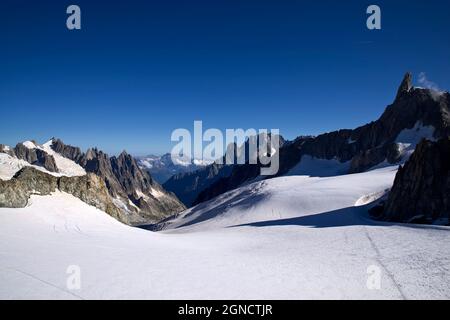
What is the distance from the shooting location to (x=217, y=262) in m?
15.2

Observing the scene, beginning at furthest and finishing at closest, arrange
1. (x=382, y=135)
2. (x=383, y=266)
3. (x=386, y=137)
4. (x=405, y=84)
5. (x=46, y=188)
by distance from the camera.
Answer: (x=405, y=84)
(x=382, y=135)
(x=386, y=137)
(x=46, y=188)
(x=383, y=266)

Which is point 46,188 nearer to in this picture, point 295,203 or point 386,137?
point 295,203

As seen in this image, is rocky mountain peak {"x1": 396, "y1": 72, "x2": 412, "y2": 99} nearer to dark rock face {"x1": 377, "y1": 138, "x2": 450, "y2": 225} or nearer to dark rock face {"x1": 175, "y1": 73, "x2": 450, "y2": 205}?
dark rock face {"x1": 175, "y1": 73, "x2": 450, "y2": 205}

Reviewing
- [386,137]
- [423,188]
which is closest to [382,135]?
[386,137]

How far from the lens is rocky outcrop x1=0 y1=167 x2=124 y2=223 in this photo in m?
23.7

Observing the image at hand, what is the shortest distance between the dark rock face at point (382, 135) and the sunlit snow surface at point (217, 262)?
76.9 meters

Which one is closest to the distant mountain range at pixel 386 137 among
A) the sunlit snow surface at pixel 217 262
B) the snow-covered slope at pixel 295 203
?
the snow-covered slope at pixel 295 203

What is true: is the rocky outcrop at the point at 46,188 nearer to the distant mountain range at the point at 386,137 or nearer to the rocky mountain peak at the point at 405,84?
the distant mountain range at the point at 386,137

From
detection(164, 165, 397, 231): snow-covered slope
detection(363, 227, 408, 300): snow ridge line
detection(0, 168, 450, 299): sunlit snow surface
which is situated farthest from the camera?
detection(164, 165, 397, 231): snow-covered slope

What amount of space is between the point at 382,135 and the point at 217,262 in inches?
4543

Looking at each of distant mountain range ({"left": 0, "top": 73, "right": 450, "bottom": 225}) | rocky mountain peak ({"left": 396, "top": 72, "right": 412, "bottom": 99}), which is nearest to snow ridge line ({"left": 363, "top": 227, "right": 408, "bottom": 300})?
distant mountain range ({"left": 0, "top": 73, "right": 450, "bottom": 225})

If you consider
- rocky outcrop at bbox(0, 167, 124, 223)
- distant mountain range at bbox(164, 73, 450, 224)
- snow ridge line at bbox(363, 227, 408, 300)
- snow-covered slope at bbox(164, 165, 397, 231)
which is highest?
distant mountain range at bbox(164, 73, 450, 224)

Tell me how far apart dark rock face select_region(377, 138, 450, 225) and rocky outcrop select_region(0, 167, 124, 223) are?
1340 inches

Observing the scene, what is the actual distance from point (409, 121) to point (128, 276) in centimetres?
11642
